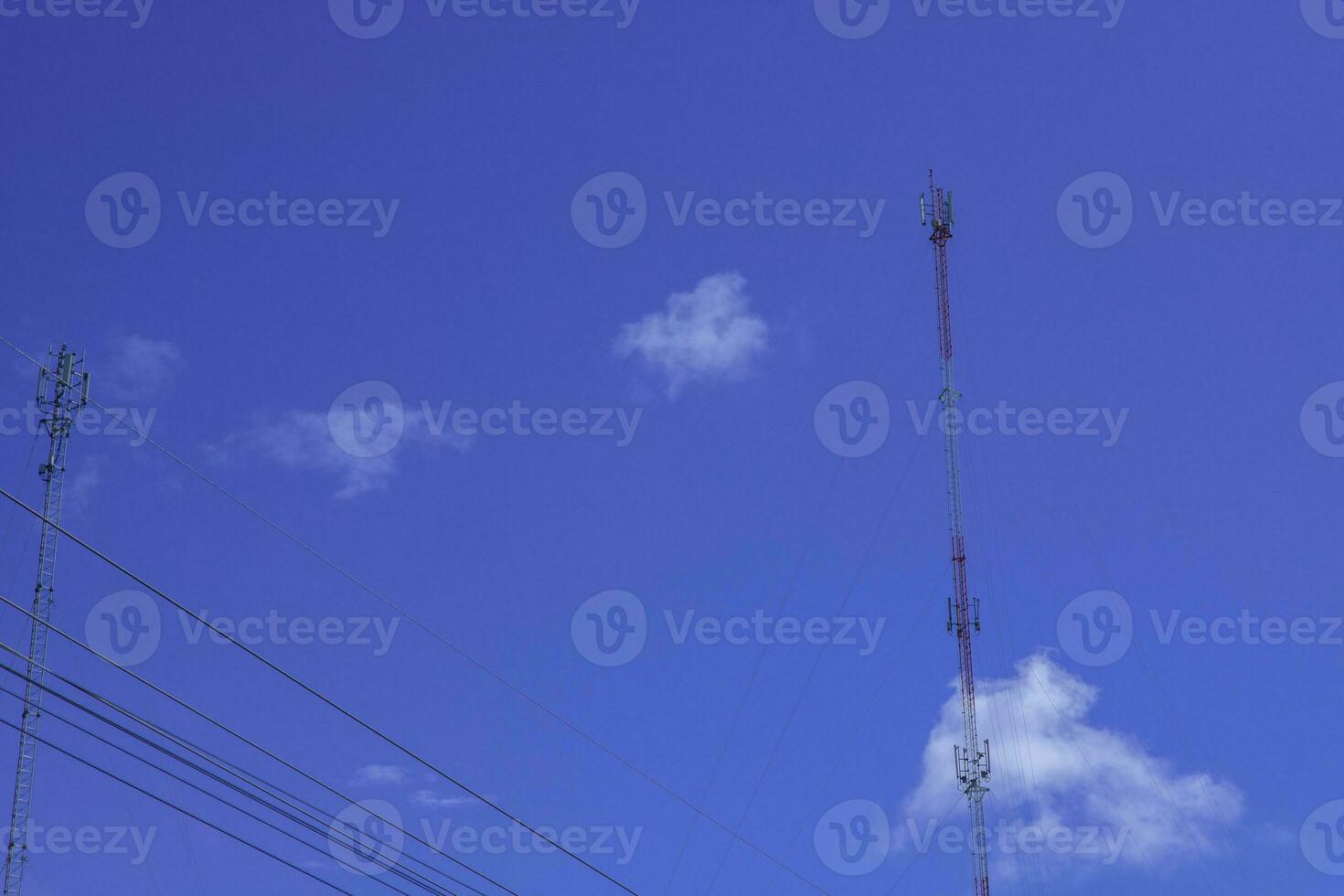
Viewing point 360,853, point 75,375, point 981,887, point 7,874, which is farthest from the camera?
point 981,887

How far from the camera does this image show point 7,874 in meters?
46.2

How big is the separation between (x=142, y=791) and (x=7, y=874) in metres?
18.9

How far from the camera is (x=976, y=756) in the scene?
58.8 metres

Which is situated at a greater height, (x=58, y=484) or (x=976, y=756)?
(x=976, y=756)

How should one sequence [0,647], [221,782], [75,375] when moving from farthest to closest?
[75,375] < [221,782] < [0,647]

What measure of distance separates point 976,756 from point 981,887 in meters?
4.75

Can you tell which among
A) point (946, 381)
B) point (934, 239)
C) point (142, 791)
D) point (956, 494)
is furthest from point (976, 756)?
point (142, 791)

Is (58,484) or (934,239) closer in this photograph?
(58,484)

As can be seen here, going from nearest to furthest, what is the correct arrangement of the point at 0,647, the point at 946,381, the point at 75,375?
the point at 0,647
the point at 75,375
the point at 946,381

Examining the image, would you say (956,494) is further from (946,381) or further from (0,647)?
(0,647)

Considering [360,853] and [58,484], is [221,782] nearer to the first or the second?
[360,853]

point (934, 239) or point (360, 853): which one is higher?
point (934, 239)

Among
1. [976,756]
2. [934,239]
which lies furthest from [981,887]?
[934,239]

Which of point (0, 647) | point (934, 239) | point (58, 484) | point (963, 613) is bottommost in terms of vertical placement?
point (0, 647)
